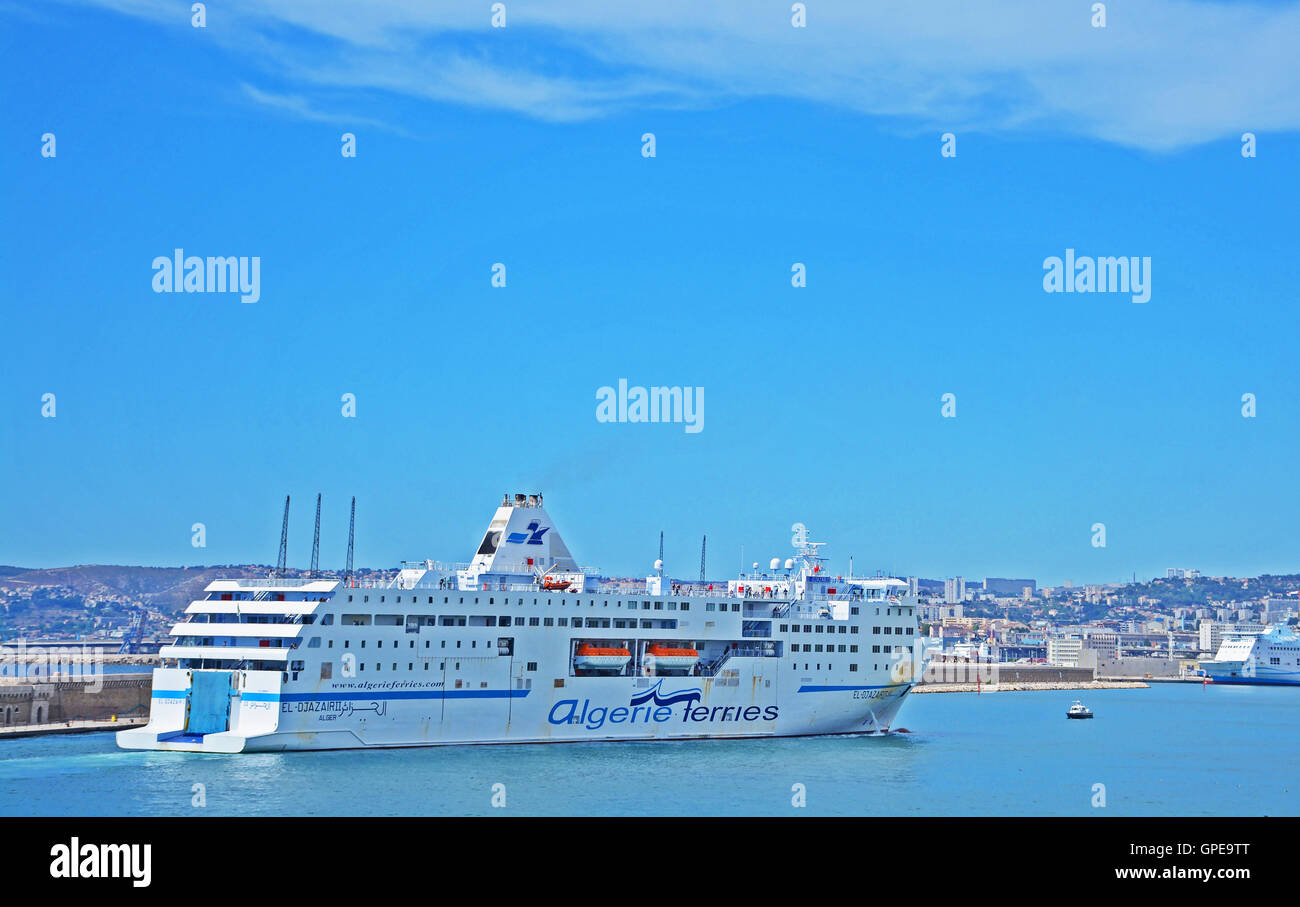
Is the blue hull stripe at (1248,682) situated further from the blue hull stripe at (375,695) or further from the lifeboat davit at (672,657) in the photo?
the blue hull stripe at (375,695)

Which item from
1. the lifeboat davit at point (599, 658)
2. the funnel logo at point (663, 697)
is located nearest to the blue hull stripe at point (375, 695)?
the lifeboat davit at point (599, 658)

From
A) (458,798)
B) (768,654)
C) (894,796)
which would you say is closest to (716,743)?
(768,654)

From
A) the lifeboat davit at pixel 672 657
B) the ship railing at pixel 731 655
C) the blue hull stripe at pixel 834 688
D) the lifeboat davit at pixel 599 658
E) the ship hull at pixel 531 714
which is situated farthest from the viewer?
the blue hull stripe at pixel 834 688

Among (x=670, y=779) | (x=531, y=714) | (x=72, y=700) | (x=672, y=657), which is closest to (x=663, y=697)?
(x=672, y=657)

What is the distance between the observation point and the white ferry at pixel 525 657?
32812 mm

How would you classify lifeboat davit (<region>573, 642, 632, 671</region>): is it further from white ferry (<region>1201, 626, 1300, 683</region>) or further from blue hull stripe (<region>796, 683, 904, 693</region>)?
white ferry (<region>1201, 626, 1300, 683</region>)

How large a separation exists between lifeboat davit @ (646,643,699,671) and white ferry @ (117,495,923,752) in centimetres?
6

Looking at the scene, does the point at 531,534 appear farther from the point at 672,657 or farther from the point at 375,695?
the point at 375,695

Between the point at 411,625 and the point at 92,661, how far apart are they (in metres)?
60.7

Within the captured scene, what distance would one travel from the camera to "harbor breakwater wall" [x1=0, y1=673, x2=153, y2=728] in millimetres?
40562

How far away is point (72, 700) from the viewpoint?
137 feet

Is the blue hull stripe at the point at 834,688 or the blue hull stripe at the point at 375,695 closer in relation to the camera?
the blue hull stripe at the point at 375,695

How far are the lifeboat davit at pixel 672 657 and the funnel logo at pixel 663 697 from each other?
698mm

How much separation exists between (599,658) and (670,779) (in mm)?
6530
